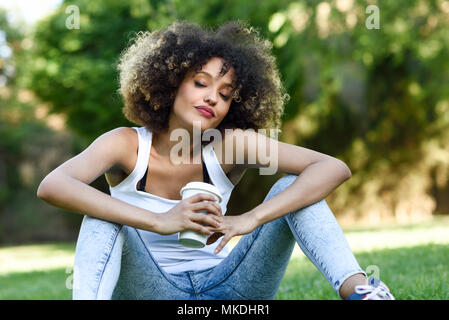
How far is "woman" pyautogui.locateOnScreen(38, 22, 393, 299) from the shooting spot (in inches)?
72.0

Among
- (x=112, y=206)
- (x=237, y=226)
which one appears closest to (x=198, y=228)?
(x=237, y=226)

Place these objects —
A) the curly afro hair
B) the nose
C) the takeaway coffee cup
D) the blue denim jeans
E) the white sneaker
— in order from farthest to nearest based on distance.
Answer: the curly afro hair < the nose < the takeaway coffee cup < the blue denim jeans < the white sneaker

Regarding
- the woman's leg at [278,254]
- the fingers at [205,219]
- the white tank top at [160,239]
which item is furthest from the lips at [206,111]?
the fingers at [205,219]

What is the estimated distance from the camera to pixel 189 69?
240 cm

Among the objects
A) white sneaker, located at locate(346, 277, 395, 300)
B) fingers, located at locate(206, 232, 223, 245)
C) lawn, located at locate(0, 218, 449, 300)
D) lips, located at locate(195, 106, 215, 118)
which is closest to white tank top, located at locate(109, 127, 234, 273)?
fingers, located at locate(206, 232, 223, 245)

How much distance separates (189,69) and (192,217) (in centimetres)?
85

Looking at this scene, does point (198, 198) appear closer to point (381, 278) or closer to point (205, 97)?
point (205, 97)

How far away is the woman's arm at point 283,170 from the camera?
6.36 feet

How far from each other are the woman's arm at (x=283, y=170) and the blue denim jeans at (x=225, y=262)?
6 cm

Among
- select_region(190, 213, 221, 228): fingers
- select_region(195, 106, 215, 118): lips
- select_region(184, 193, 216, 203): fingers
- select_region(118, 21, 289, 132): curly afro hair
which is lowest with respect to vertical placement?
select_region(190, 213, 221, 228): fingers

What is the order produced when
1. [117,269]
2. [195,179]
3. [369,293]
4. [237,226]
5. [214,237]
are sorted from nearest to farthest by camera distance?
1. [369,293]
2. [117,269]
3. [237,226]
4. [214,237]
5. [195,179]

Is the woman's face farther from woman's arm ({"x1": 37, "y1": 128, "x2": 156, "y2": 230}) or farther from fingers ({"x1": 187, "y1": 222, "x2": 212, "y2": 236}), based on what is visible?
fingers ({"x1": 187, "y1": 222, "x2": 212, "y2": 236})

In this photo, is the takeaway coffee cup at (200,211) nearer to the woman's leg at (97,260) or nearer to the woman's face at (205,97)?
the woman's leg at (97,260)
